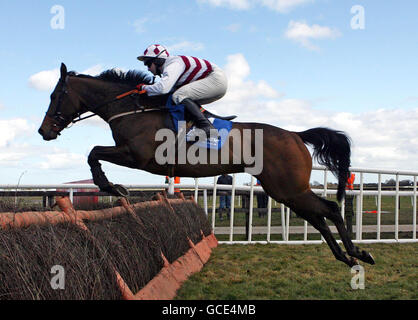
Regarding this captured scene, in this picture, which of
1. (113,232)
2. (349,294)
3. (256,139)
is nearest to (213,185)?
(256,139)

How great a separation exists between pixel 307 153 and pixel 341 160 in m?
0.58

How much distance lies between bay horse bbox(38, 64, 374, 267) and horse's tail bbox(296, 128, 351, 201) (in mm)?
11

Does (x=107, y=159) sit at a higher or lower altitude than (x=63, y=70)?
lower

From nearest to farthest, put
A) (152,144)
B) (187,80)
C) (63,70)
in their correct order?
(152,144) → (187,80) → (63,70)

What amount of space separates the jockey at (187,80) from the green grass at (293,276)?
4.85 feet

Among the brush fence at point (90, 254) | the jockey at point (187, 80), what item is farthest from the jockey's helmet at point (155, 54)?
the brush fence at point (90, 254)

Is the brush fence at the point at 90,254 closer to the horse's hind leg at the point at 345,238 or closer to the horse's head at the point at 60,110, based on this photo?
the horse's head at the point at 60,110

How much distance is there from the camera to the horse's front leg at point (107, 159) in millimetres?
4203

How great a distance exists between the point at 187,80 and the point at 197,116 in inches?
15.8

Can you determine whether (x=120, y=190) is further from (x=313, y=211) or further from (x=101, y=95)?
(x=313, y=211)

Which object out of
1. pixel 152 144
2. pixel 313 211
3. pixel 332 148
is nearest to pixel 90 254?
pixel 152 144

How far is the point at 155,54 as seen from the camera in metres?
4.39

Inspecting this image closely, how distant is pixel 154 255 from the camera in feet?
12.3
